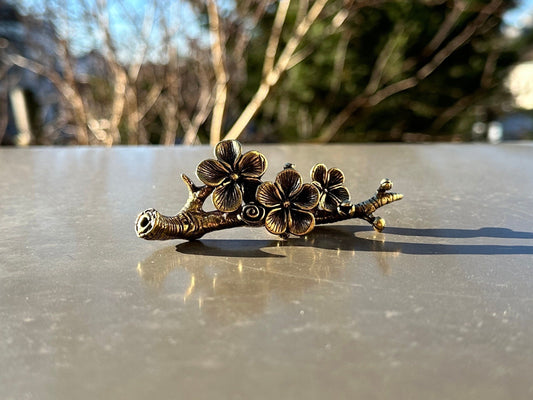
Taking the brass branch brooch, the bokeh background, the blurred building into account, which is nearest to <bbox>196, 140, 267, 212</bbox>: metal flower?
the brass branch brooch

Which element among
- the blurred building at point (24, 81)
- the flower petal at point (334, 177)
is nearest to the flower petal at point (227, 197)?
the flower petal at point (334, 177)

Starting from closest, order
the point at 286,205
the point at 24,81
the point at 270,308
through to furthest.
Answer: the point at 270,308
the point at 286,205
the point at 24,81

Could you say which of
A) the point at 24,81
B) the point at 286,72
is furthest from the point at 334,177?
the point at 24,81

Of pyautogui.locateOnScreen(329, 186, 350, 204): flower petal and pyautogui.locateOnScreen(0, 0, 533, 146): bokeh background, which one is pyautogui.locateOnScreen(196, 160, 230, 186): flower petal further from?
pyautogui.locateOnScreen(0, 0, 533, 146): bokeh background

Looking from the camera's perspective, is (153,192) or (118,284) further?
(153,192)

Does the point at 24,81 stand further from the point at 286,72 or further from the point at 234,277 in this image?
the point at 234,277

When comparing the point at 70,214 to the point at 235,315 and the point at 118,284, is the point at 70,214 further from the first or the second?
the point at 235,315

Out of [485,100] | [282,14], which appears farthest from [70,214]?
[485,100]
